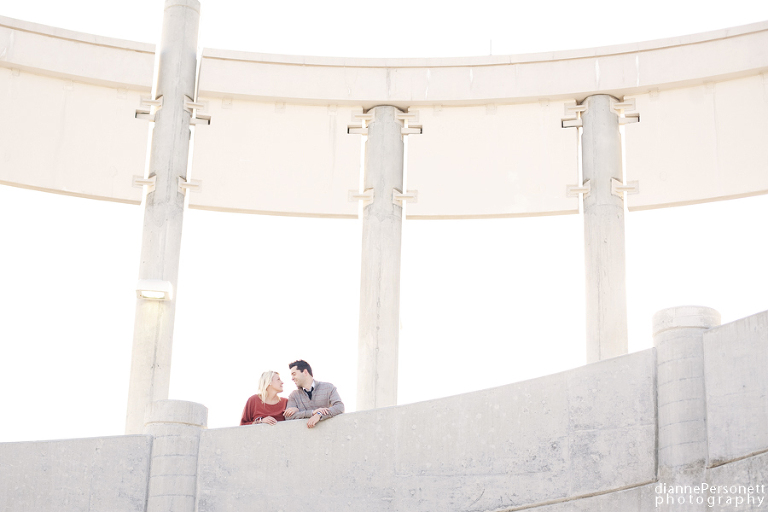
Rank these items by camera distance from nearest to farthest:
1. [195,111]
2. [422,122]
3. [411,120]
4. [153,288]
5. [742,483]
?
[742,483], [153,288], [195,111], [411,120], [422,122]

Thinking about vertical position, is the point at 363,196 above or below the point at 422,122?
below

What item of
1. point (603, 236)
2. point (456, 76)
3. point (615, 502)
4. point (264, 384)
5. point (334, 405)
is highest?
point (456, 76)

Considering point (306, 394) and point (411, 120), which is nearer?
point (306, 394)

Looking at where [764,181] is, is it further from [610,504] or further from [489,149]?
[610,504]

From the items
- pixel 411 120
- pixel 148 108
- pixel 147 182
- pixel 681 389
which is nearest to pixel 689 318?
pixel 681 389

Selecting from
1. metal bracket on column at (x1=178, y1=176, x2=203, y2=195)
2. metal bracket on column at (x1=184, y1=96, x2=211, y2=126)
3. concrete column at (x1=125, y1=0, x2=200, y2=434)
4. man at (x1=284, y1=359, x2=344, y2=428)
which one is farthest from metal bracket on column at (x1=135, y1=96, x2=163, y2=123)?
man at (x1=284, y1=359, x2=344, y2=428)

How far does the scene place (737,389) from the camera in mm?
12875

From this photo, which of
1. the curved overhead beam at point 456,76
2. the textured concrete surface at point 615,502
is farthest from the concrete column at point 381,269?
the textured concrete surface at point 615,502

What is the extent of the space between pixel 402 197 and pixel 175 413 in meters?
11.8

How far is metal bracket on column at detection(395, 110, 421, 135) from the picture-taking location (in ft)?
88.7

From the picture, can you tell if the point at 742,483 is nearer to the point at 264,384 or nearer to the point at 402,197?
the point at 264,384

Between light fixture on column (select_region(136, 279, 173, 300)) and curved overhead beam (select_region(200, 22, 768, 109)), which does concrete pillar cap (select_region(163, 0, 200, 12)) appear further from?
light fixture on column (select_region(136, 279, 173, 300))

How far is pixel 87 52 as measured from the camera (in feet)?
87.2

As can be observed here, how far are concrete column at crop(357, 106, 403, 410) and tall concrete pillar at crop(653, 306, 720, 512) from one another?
37.0ft
